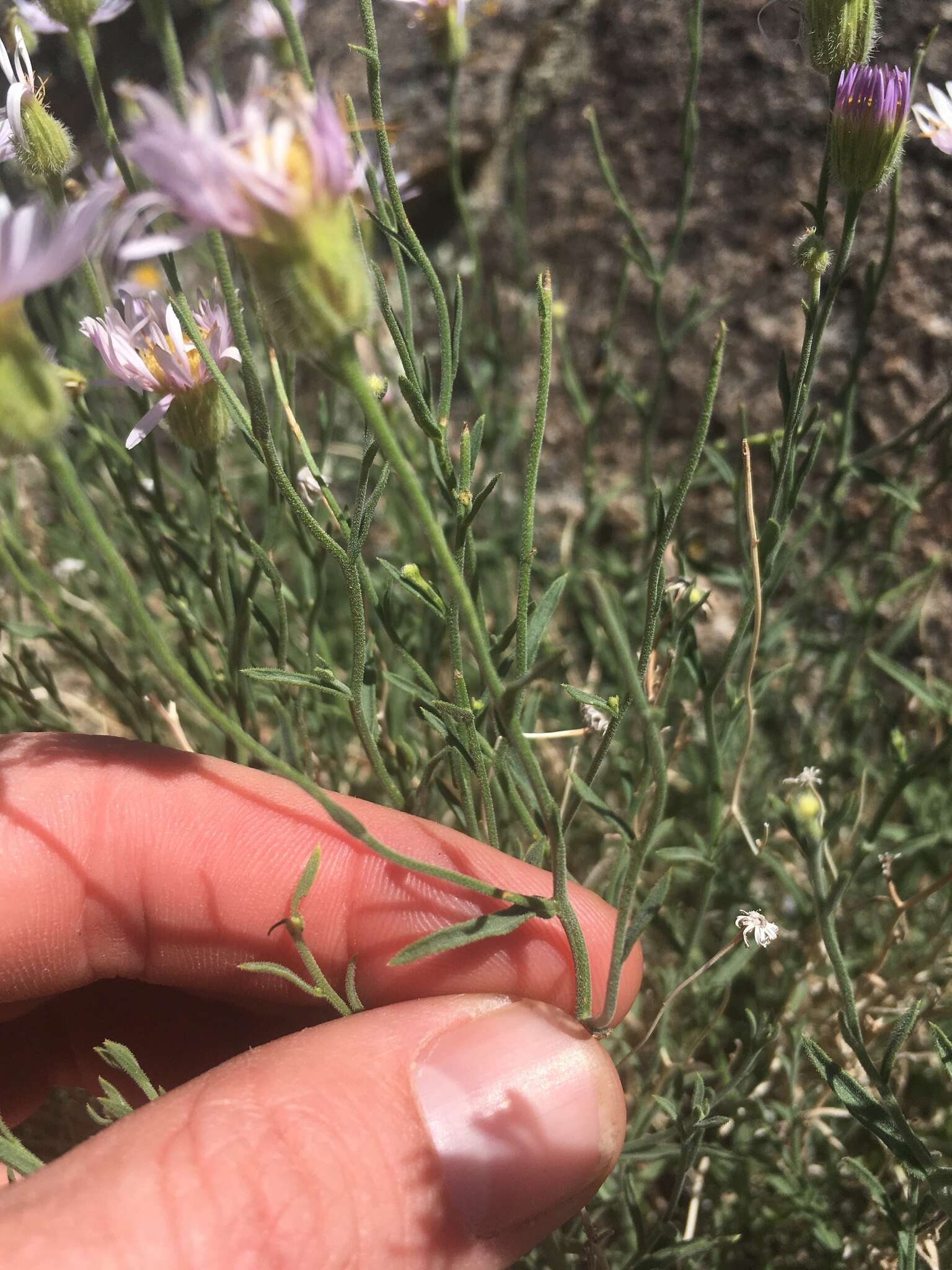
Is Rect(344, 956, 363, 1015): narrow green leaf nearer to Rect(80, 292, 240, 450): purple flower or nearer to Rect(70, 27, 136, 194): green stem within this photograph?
Rect(80, 292, 240, 450): purple flower

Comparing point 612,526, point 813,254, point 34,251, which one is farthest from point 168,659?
point 612,526

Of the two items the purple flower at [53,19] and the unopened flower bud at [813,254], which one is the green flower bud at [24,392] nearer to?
the purple flower at [53,19]

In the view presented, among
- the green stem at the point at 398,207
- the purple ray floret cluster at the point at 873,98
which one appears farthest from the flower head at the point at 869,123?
the green stem at the point at 398,207

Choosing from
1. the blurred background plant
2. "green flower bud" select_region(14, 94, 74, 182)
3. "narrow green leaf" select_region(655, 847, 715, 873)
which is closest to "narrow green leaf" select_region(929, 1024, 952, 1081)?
the blurred background plant

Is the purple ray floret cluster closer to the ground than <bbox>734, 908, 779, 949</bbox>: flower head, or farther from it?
farther from it

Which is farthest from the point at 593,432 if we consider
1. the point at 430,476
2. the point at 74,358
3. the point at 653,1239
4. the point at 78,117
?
the point at 78,117

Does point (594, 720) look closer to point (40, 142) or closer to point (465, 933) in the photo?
point (465, 933)

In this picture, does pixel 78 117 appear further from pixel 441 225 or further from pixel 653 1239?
pixel 653 1239
